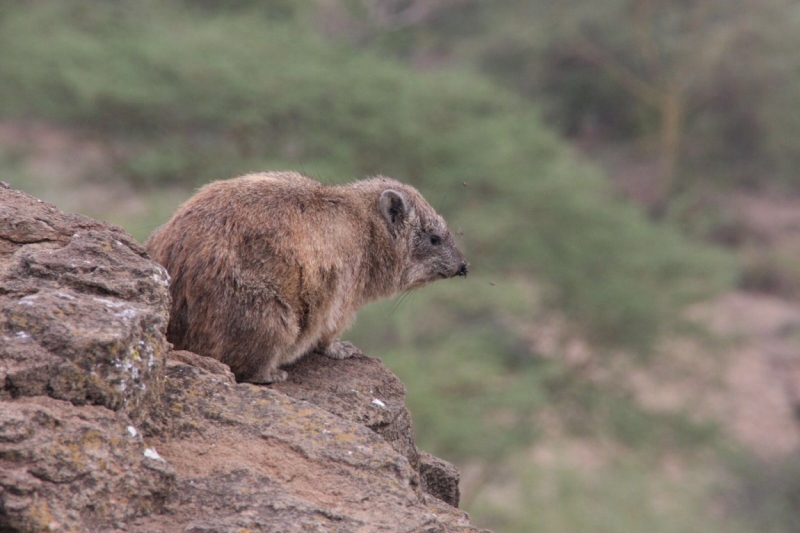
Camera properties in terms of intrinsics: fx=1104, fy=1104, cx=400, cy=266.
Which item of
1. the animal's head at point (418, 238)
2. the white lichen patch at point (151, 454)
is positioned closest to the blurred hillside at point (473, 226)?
the animal's head at point (418, 238)

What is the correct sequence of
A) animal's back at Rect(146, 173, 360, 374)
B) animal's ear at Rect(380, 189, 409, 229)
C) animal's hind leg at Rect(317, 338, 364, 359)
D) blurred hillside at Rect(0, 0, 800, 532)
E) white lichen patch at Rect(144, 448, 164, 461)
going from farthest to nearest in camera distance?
blurred hillside at Rect(0, 0, 800, 532) < animal's ear at Rect(380, 189, 409, 229) < animal's hind leg at Rect(317, 338, 364, 359) < animal's back at Rect(146, 173, 360, 374) < white lichen patch at Rect(144, 448, 164, 461)

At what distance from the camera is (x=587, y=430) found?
28500 mm

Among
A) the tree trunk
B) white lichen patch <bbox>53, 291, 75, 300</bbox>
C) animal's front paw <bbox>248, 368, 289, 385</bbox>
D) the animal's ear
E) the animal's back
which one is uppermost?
the tree trunk

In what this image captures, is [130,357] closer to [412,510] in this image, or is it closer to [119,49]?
[412,510]

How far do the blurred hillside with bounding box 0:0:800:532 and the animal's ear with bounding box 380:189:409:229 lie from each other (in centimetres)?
1387

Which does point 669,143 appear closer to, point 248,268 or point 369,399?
point 369,399

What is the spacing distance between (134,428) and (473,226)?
21.6 metres

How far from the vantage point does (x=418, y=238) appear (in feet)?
25.0

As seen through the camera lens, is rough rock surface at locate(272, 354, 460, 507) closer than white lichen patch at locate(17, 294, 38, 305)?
No

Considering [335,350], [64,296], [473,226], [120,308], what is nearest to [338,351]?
[335,350]

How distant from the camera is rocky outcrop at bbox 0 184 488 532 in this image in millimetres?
3912

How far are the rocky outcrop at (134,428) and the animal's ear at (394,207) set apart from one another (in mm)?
1980

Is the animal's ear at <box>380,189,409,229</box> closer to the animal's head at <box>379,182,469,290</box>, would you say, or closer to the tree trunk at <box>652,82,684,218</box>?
the animal's head at <box>379,182,469,290</box>

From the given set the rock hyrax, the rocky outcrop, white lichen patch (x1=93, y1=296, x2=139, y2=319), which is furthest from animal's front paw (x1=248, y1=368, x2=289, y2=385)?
white lichen patch (x1=93, y1=296, x2=139, y2=319)
